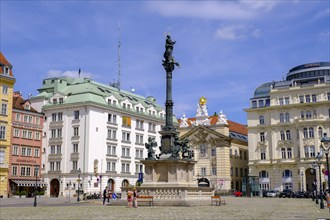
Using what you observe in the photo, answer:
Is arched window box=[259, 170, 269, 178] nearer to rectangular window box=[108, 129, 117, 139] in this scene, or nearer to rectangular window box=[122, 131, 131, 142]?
rectangular window box=[122, 131, 131, 142]

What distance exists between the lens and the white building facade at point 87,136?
72.6 m

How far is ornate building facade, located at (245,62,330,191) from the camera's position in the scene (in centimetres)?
7681

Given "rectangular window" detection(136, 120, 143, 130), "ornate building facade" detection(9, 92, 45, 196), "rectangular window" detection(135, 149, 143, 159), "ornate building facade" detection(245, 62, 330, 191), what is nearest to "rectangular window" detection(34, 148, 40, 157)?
"ornate building facade" detection(9, 92, 45, 196)

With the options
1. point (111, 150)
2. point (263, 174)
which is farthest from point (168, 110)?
point (263, 174)

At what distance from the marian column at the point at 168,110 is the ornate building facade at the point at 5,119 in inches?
1493

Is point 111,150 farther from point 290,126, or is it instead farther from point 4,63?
point 290,126

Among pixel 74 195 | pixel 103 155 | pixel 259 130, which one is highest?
pixel 259 130

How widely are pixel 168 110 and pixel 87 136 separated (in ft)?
127

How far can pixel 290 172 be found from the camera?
3098 inches

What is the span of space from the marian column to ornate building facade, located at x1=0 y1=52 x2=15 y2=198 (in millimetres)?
37921

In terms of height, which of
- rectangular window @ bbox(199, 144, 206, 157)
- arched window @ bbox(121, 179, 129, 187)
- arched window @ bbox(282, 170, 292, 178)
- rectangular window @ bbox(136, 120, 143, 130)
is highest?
rectangular window @ bbox(136, 120, 143, 130)

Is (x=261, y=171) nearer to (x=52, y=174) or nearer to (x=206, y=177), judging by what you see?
(x=206, y=177)

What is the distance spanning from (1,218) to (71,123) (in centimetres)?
5428

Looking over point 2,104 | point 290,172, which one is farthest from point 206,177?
point 2,104
